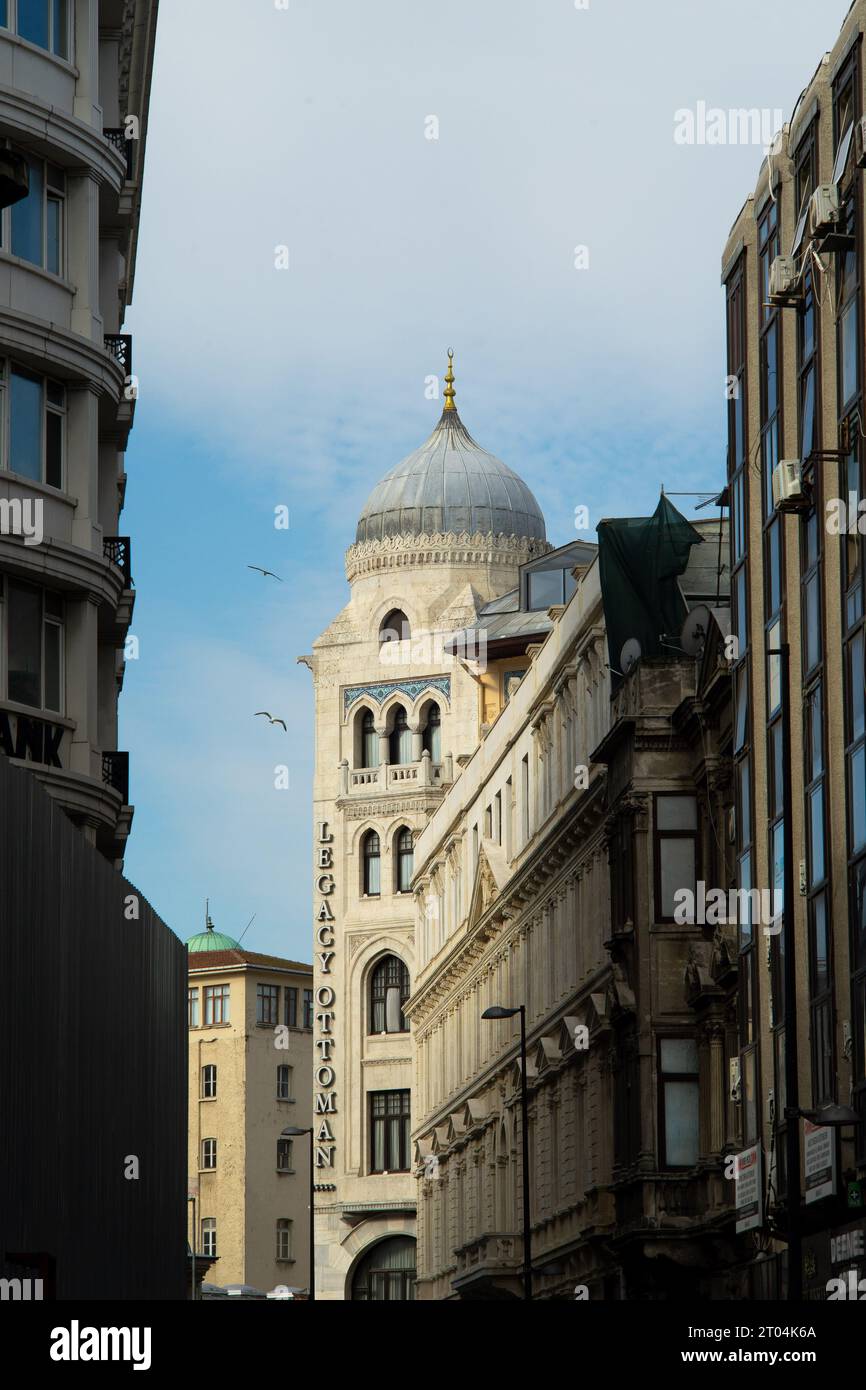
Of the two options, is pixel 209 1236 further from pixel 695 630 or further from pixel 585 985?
pixel 695 630

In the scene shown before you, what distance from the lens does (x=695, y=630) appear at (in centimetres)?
5381

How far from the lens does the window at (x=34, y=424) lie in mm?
36531

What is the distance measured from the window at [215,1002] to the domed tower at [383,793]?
1450 inches

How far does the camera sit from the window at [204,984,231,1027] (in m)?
138

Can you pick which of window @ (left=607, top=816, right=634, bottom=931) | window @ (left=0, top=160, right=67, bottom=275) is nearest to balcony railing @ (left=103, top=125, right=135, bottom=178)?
window @ (left=0, top=160, right=67, bottom=275)

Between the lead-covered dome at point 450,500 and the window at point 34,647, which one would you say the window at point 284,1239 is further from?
the window at point 34,647

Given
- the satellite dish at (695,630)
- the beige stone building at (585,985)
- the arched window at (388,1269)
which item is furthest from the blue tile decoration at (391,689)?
the satellite dish at (695,630)

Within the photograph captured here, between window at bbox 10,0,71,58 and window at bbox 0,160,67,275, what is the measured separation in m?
1.70

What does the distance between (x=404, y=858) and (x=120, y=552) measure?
6151 cm

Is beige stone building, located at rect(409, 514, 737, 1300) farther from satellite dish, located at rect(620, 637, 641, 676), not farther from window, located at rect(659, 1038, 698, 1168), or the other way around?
satellite dish, located at rect(620, 637, 641, 676)

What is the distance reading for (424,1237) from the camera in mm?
89500

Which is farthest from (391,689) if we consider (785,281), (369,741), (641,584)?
(785,281)
